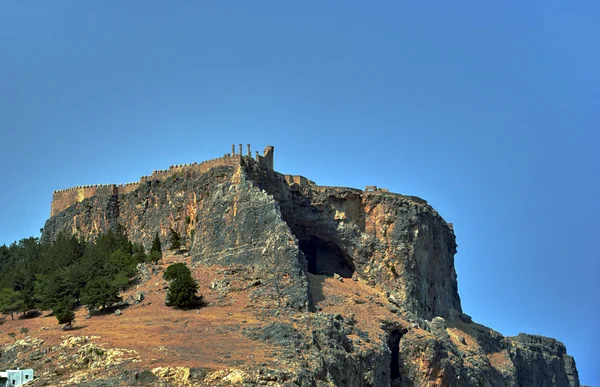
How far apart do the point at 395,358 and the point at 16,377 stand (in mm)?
29787

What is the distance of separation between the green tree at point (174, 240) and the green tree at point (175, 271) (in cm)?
812

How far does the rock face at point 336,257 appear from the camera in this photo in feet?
208

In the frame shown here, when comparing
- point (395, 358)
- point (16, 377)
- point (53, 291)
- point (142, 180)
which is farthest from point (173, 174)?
point (16, 377)

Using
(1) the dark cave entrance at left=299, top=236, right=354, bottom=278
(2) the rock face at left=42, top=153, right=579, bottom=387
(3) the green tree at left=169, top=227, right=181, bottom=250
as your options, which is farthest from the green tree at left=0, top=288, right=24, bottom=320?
(1) the dark cave entrance at left=299, top=236, right=354, bottom=278

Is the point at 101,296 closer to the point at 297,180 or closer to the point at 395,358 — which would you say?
the point at 395,358

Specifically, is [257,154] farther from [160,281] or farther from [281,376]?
[281,376]

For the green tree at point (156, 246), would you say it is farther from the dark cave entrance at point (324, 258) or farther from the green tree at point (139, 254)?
the dark cave entrance at point (324, 258)

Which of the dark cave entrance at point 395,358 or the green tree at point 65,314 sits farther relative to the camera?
the dark cave entrance at point 395,358

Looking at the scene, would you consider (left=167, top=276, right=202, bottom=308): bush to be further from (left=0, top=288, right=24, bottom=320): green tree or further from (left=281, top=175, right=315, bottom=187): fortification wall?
(left=281, top=175, right=315, bottom=187): fortification wall

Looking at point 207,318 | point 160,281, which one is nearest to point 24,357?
point 207,318

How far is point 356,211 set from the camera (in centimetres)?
8619

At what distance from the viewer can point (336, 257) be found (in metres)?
87.4

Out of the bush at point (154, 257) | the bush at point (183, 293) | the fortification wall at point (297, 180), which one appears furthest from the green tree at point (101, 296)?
the fortification wall at point (297, 180)

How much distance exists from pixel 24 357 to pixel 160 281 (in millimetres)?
17969
